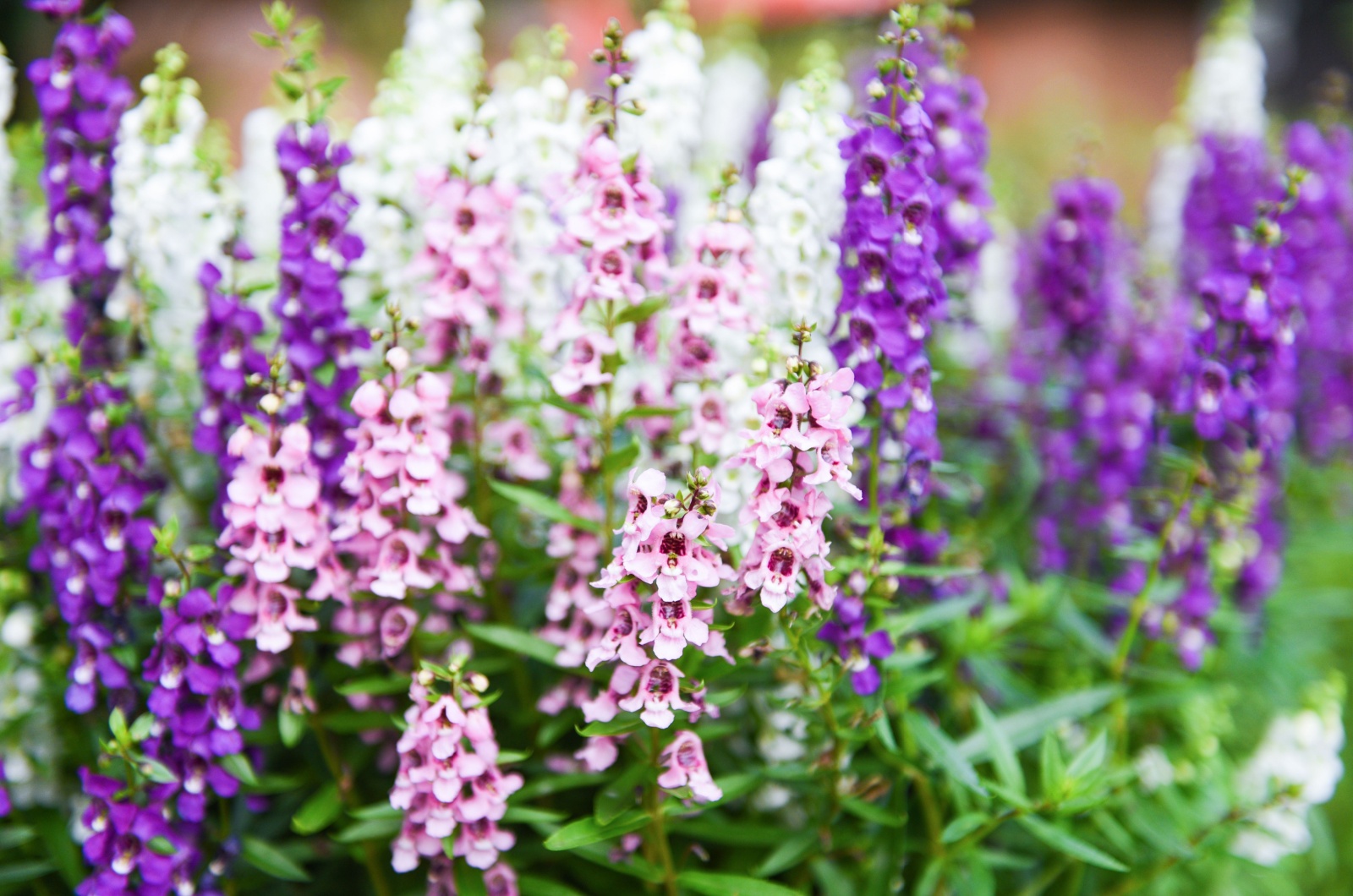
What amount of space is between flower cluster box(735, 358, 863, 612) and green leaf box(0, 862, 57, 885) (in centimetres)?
202

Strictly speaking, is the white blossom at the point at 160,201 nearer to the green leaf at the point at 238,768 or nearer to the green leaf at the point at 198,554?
the green leaf at the point at 198,554

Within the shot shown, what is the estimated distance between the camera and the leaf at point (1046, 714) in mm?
2770

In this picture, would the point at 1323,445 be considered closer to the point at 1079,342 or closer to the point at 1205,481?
the point at 1079,342

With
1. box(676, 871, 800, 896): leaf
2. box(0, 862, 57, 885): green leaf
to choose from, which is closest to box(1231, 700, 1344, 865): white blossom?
box(676, 871, 800, 896): leaf

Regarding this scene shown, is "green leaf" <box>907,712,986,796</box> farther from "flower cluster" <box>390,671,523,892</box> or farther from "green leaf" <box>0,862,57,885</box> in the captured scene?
"green leaf" <box>0,862,57,885</box>

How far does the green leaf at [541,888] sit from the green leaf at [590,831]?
29 centimetres

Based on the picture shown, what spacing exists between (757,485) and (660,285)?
0.81 metres

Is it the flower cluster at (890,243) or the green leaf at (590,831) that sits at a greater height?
the flower cluster at (890,243)

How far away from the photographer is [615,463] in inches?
93.9

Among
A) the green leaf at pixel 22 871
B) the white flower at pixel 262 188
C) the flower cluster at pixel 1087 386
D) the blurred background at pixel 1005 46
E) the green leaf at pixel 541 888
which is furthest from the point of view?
the blurred background at pixel 1005 46

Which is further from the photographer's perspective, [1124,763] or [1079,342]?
[1079,342]

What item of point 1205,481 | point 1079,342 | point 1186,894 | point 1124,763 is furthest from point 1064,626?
point 1186,894

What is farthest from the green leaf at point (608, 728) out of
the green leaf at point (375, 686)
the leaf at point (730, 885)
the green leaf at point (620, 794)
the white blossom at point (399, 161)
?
the white blossom at point (399, 161)

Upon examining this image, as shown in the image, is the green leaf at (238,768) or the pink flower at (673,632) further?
the green leaf at (238,768)
